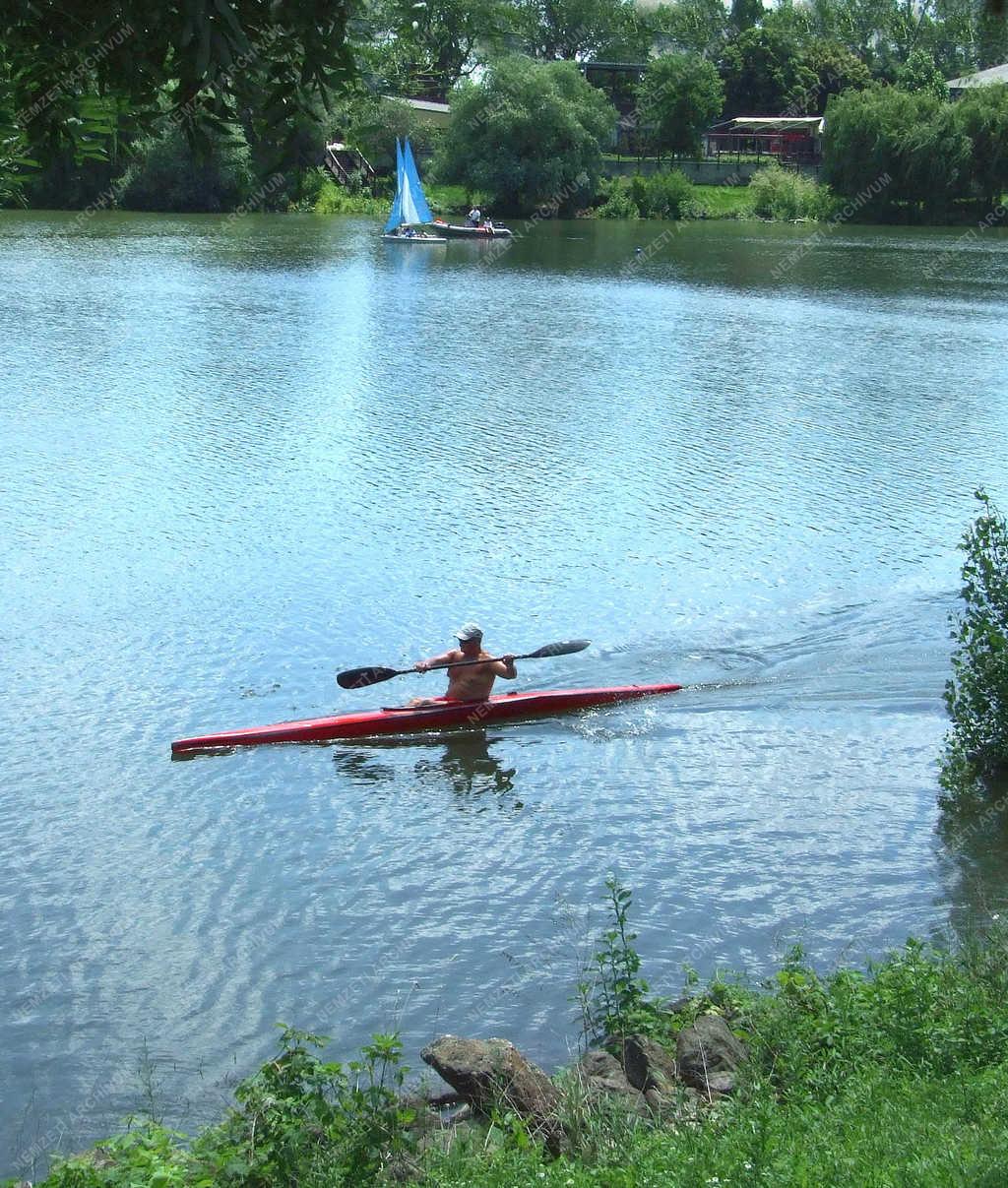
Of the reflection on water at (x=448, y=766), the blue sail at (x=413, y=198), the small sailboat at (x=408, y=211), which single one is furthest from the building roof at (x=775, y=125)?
the reflection on water at (x=448, y=766)

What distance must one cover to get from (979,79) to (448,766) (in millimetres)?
89805

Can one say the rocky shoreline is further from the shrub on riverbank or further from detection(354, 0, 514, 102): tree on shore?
the shrub on riverbank

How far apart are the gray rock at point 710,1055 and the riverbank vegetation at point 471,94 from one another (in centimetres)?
493

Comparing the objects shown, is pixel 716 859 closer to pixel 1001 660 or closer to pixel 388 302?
pixel 1001 660

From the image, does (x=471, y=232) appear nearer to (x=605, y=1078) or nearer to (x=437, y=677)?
(x=437, y=677)

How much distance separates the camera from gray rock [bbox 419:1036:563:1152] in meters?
7.09

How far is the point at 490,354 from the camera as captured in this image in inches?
1329

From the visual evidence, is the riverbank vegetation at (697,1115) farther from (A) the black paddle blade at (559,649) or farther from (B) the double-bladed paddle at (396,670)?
(A) the black paddle blade at (559,649)

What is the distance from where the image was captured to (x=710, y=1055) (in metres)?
7.61

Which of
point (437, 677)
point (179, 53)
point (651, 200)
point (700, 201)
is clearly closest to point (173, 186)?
point (651, 200)

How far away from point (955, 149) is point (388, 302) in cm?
4199

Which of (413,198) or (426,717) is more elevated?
(413,198)

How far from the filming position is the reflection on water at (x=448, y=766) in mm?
13141

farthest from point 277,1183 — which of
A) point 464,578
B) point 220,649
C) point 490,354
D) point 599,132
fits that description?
point 599,132
